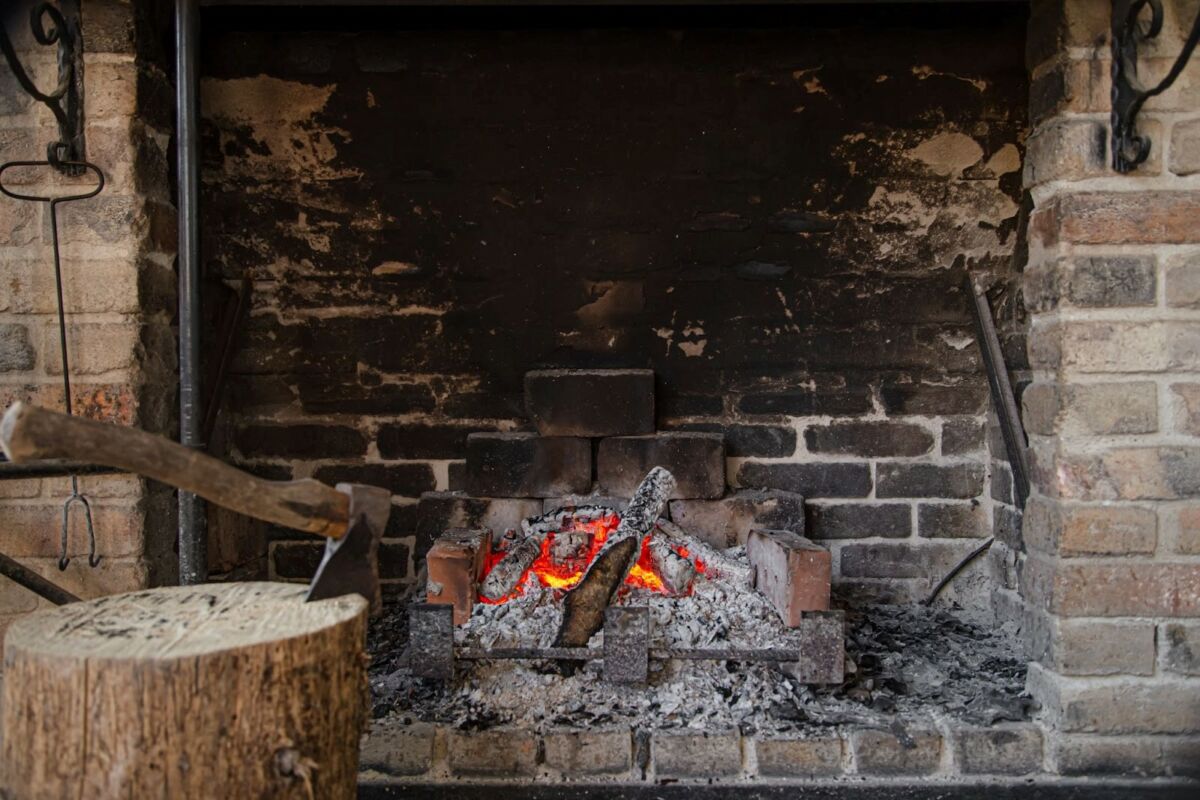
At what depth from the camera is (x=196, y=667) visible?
158cm

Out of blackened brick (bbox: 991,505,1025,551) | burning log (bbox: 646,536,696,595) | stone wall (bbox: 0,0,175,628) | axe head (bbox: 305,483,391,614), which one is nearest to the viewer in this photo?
axe head (bbox: 305,483,391,614)

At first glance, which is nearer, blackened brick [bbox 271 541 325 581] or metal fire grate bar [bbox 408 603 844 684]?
metal fire grate bar [bbox 408 603 844 684]

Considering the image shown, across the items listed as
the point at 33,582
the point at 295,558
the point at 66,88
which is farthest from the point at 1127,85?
the point at 33,582

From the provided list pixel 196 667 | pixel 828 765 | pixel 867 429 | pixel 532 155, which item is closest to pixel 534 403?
pixel 532 155

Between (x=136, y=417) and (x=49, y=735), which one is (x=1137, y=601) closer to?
(x=49, y=735)

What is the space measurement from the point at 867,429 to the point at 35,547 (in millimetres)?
2737

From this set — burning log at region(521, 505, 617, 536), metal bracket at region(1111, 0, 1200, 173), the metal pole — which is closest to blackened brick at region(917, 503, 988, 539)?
burning log at region(521, 505, 617, 536)

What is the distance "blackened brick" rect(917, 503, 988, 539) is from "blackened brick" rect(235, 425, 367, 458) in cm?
210

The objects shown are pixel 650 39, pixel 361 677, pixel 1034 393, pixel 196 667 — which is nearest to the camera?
pixel 196 667

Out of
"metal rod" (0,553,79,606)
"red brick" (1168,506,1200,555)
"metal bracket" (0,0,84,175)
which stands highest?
"metal bracket" (0,0,84,175)

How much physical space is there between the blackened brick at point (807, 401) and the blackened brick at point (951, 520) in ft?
1.48

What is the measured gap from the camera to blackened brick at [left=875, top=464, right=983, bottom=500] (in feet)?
11.2

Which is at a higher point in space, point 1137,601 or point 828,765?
point 1137,601

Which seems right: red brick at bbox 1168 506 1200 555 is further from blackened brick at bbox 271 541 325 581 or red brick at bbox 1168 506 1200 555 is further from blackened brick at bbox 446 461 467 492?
blackened brick at bbox 271 541 325 581
